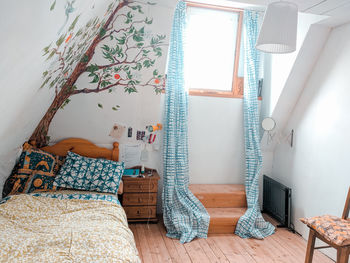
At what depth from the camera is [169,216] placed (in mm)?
3467

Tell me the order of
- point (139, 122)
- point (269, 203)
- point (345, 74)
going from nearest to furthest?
point (345, 74) → point (139, 122) → point (269, 203)

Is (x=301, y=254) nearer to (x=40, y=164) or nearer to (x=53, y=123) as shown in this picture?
(x=40, y=164)

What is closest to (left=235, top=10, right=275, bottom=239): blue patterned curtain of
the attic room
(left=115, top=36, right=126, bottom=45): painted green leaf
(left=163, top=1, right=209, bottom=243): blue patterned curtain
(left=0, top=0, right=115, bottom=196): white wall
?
the attic room

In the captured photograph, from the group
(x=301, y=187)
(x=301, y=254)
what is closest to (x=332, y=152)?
(x=301, y=187)

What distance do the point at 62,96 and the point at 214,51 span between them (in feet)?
6.52

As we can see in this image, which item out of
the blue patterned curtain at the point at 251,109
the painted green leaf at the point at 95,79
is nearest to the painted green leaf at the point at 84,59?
the painted green leaf at the point at 95,79

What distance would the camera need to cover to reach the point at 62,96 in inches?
133

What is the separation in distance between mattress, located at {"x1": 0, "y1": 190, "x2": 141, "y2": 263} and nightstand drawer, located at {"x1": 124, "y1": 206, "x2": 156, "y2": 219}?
0.67 meters

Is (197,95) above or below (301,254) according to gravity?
above

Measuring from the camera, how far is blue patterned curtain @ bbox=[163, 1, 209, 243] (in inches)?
137

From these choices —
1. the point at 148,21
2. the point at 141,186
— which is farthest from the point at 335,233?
the point at 148,21

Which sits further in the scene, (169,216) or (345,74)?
(169,216)

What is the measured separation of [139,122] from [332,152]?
7.20ft

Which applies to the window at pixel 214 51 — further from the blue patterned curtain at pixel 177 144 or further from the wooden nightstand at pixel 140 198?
the wooden nightstand at pixel 140 198
